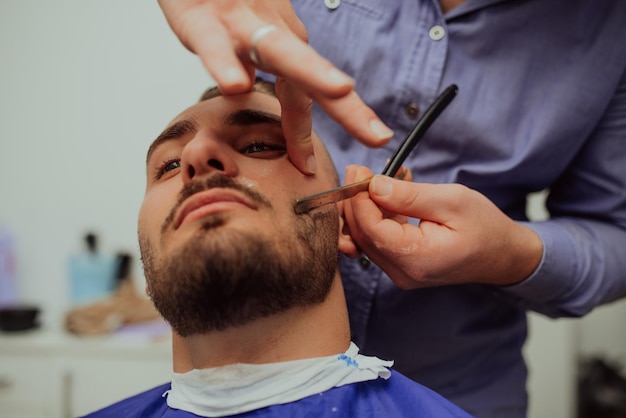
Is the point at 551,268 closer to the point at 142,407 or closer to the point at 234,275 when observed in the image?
the point at 234,275

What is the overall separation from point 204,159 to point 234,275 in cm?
18

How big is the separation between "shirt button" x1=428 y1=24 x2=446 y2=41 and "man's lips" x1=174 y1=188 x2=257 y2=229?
492 millimetres

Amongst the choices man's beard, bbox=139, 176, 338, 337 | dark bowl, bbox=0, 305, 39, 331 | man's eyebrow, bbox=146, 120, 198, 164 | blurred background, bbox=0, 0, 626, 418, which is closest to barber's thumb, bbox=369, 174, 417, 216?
man's beard, bbox=139, 176, 338, 337

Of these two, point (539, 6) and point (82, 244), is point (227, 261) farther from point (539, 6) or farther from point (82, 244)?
point (82, 244)

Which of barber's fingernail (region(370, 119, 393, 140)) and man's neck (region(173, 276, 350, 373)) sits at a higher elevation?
barber's fingernail (region(370, 119, 393, 140))

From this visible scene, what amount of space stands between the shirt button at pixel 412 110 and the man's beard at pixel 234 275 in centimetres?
31

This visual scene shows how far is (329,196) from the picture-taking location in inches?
31.9

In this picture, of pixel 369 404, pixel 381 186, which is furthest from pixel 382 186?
pixel 369 404

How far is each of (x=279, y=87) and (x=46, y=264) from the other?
5.83 feet

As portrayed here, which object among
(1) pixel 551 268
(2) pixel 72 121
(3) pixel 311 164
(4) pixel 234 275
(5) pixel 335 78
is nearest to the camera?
(5) pixel 335 78

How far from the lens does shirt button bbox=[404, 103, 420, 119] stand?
103 centimetres

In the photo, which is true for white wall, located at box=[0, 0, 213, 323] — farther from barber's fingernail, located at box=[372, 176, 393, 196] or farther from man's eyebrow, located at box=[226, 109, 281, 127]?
barber's fingernail, located at box=[372, 176, 393, 196]

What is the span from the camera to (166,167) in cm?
92

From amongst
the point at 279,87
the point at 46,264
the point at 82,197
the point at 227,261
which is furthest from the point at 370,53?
the point at 46,264
